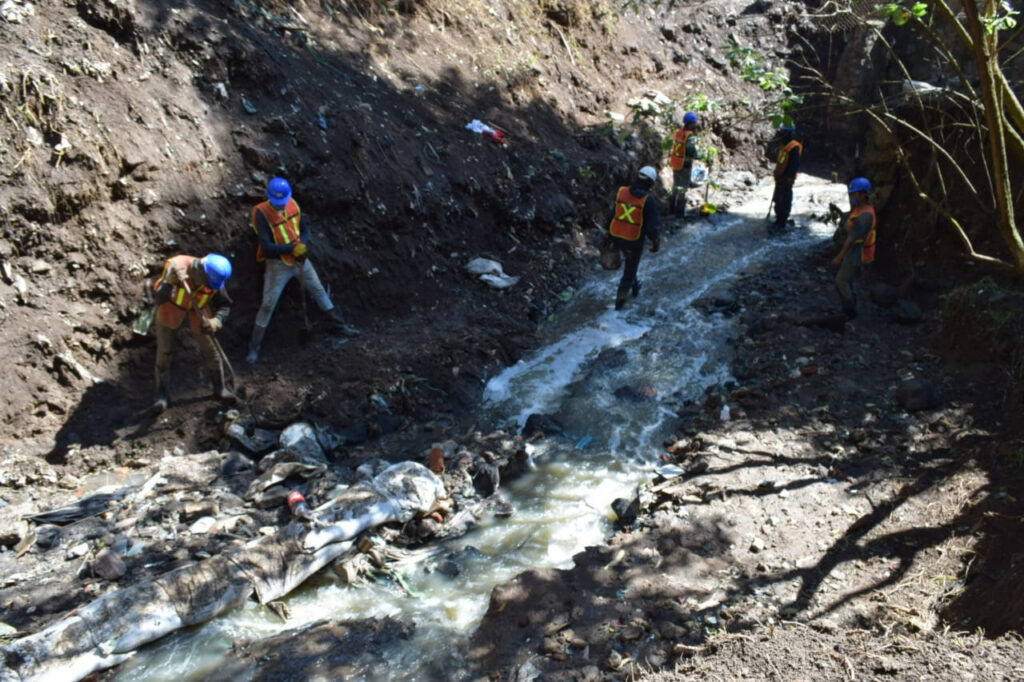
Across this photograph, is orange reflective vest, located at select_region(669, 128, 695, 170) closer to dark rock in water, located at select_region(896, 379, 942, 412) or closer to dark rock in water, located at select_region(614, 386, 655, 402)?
dark rock in water, located at select_region(614, 386, 655, 402)

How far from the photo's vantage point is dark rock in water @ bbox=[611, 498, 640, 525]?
208 inches

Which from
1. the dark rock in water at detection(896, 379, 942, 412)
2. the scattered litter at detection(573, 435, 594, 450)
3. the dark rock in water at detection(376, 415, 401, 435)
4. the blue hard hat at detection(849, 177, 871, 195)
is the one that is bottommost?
the dark rock in water at detection(376, 415, 401, 435)

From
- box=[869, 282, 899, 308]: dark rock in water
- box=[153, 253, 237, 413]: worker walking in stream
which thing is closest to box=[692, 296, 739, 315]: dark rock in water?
box=[869, 282, 899, 308]: dark rock in water

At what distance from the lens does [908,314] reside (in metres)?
7.50

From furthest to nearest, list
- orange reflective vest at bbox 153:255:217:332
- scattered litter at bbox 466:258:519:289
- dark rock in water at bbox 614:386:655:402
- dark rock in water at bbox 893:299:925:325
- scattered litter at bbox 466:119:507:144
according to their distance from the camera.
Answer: scattered litter at bbox 466:119:507:144, scattered litter at bbox 466:258:519:289, dark rock in water at bbox 893:299:925:325, dark rock in water at bbox 614:386:655:402, orange reflective vest at bbox 153:255:217:332

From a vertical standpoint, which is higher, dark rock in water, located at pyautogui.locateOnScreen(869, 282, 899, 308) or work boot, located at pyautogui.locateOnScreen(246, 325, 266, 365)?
dark rock in water, located at pyautogui.locateOnScreen(869, 282, 899, 308)

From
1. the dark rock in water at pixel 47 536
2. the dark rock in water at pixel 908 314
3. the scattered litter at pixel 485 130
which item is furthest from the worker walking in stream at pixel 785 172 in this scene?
the dark rock in water at pixel 47 536

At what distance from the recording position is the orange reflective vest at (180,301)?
577cm

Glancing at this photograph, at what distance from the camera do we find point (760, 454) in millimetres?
5688

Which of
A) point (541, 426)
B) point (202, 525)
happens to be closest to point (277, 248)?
point (202, 525)

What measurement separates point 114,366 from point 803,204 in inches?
405

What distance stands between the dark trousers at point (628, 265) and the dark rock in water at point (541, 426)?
243 cm

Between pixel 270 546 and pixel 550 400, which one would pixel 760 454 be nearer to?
pixel 550 400

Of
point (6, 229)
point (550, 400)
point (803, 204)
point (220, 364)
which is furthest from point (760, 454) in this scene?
point (803, 204)
